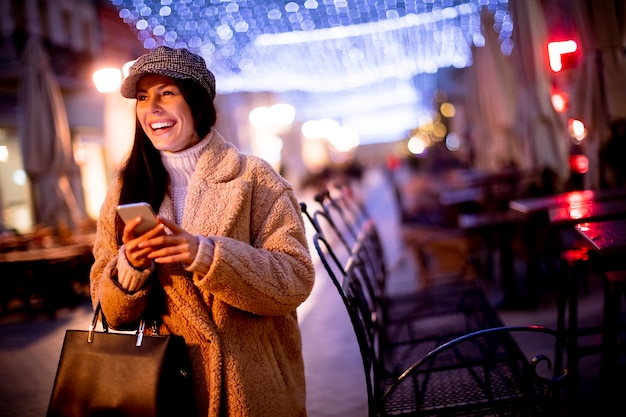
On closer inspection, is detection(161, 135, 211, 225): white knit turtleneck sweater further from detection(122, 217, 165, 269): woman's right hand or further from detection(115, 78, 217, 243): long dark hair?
detection(122, 217, 165, 269): woman's right hand

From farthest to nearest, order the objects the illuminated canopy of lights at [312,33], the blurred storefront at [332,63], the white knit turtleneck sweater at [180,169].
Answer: the illuminated canopy of lights at [312,33] → the blurred storefront at [332,63] → the white knit turtleneck sweater at [180,169]

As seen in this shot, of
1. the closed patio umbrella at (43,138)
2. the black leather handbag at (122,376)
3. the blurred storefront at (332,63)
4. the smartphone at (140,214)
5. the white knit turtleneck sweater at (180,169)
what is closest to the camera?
the smartphone at (140,214)

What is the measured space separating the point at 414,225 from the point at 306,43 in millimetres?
16896

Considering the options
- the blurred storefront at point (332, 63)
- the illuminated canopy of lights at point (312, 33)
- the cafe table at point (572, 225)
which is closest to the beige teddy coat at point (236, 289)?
the cafe table at point (572, 225)

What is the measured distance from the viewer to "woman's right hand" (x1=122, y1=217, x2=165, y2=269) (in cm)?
190

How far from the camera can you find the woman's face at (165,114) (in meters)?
2.25

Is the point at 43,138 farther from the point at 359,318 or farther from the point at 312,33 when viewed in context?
the point at 312,33

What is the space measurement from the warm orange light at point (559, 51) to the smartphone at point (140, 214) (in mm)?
6329

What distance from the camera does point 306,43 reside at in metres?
25.4

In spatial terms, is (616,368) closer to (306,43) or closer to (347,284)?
(347,284)

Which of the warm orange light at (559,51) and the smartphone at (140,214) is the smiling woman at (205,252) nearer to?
the smartphone at (140,214)

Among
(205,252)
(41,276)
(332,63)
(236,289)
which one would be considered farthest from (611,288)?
(332,63)

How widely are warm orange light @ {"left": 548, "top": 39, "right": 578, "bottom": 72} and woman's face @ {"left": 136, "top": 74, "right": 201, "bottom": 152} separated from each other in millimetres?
5924

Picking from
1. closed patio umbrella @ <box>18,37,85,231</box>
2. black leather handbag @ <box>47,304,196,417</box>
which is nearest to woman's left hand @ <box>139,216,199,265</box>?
black leather handbag @ <box>47,304,196,417</box>
